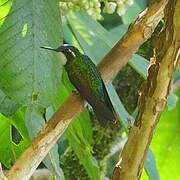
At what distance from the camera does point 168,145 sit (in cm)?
173

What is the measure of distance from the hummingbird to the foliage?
35 millimetres

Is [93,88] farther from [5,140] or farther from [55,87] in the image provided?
[5,140]

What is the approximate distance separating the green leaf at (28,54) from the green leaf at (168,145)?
0.83 metres

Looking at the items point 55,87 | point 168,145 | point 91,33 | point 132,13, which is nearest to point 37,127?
point 55,87

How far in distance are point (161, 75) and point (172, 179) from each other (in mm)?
790

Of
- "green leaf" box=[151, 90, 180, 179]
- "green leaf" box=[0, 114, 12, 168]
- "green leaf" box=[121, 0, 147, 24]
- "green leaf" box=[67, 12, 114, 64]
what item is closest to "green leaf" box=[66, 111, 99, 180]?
"green leaf" box=[0, 114, 12, 168]

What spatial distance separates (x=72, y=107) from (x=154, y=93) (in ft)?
0.39

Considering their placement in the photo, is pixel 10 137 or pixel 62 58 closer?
pixel 62 58

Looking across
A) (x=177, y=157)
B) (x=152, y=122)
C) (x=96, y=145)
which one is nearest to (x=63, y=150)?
(x=96, y=145)

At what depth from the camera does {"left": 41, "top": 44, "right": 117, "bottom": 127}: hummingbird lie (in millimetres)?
964

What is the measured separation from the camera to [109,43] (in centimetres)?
148

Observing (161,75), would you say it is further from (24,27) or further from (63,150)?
(63,150)

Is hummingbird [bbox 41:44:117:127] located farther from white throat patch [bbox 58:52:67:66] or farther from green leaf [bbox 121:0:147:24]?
green leaf [bbox 121:0:147:24]

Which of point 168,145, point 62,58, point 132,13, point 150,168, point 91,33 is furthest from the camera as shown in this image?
point 132,13
